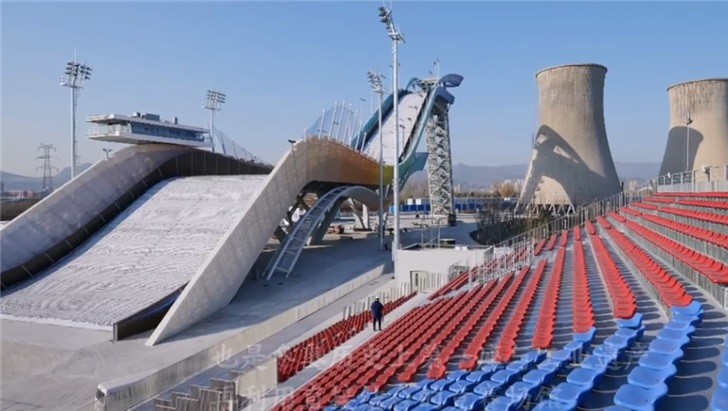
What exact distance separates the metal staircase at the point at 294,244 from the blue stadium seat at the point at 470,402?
1987 centimetres

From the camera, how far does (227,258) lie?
21.3 meters

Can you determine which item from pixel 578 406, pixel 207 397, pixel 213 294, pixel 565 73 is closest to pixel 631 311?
pixel 578 406

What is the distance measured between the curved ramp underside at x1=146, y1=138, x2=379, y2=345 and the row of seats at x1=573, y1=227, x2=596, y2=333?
12.3m

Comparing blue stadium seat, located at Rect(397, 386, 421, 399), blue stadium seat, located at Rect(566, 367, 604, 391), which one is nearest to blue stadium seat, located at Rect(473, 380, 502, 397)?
blue stadium seat, located at Rect(566, 367, 604, 391)

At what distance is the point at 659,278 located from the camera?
11.1m

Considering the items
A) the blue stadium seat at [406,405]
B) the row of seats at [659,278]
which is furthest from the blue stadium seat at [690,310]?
the blue stadium seat at [406,405]

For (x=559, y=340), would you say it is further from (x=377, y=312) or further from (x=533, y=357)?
(x=377, y=312)

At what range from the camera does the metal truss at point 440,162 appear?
53.3 m

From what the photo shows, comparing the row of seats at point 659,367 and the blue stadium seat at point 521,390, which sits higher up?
the row of seats at point 659,367

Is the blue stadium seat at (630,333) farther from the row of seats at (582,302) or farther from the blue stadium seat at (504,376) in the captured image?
the blue stadium seat at (504,376)

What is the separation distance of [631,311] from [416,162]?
3500 cm

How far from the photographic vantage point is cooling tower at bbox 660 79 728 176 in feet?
108

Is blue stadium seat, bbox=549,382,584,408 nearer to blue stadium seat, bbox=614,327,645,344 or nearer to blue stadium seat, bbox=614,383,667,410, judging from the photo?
blue stadium seat, bbox=614,383,667,410

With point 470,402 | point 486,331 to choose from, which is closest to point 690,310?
point 486,331
